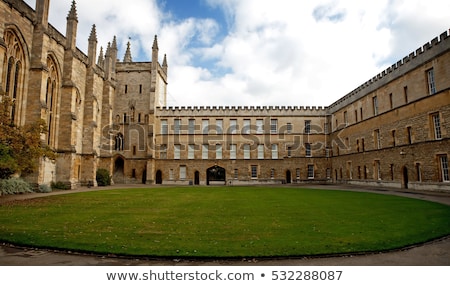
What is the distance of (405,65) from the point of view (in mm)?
23578

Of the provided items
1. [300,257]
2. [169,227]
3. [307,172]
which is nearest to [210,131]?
[307,172]

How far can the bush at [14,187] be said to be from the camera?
57.8 ft

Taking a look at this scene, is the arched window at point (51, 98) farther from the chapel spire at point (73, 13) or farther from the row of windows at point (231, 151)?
the row of windows at point (231, 151)

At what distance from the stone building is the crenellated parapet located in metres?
0.13

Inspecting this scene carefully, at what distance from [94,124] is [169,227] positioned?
25.8m

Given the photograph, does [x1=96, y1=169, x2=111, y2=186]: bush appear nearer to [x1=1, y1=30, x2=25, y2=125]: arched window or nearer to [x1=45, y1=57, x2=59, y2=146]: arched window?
Result: [x1=45, y1=57, x2=59, y2=146]: arched window

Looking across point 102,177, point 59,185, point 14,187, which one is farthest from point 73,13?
point 14,187

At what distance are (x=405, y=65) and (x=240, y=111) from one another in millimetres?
19772

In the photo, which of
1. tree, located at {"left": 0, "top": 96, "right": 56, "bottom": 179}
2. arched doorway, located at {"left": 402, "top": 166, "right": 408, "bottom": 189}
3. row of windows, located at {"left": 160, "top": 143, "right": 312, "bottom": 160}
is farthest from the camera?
row of windows, located at {"left": 160, "top": 143, "right": 312, "bottom": 160}

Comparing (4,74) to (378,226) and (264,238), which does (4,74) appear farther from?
(378,226)

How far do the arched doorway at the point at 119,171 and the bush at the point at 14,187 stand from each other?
17019mm

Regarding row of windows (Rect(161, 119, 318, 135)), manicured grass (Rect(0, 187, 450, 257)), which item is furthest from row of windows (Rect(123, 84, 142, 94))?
manicured grass (Rect(0, 187, 450, 257))

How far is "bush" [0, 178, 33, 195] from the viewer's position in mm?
17616

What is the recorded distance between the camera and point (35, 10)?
72.4 feet
